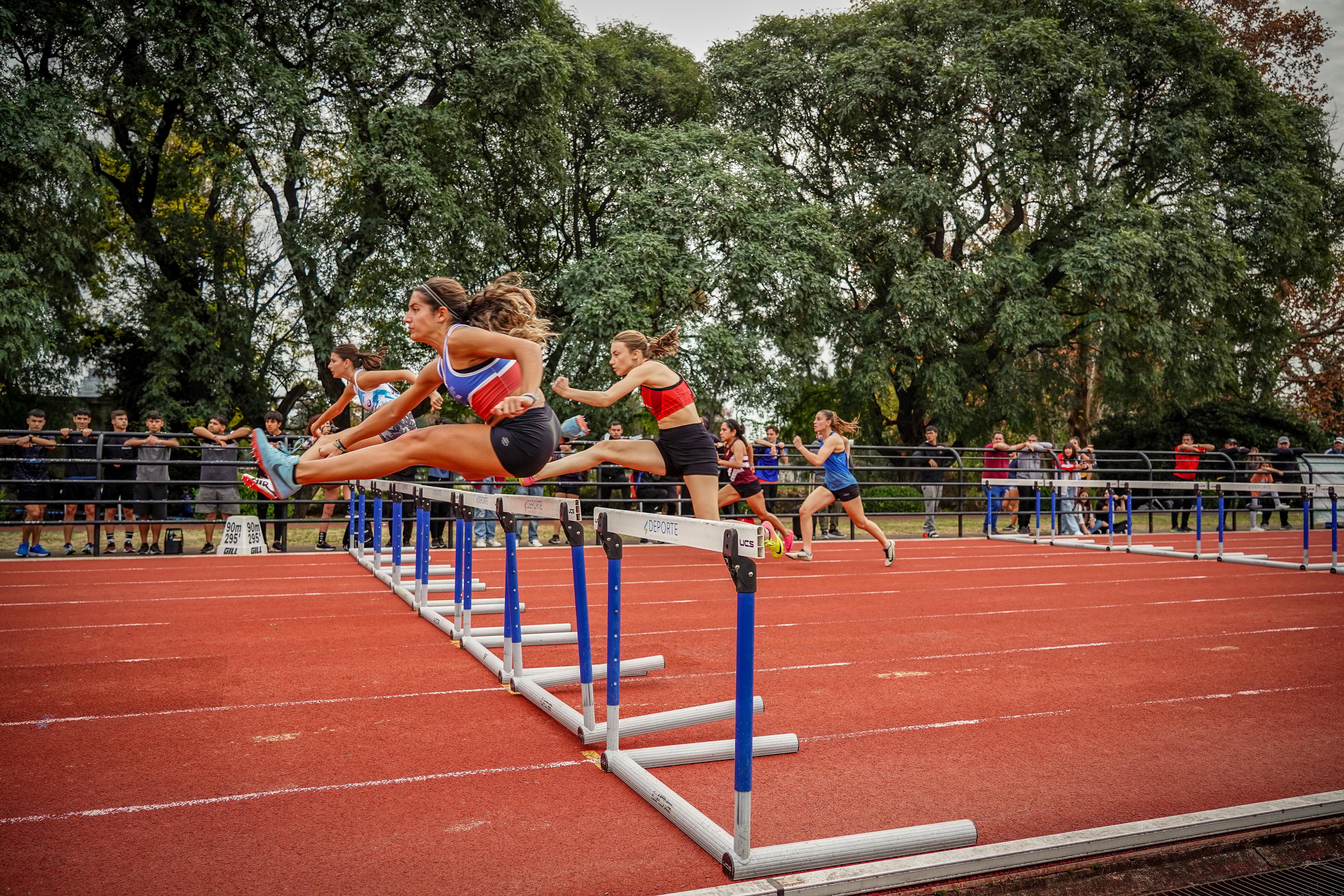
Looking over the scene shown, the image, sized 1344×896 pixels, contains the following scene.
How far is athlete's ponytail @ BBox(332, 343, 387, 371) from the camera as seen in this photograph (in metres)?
6.59

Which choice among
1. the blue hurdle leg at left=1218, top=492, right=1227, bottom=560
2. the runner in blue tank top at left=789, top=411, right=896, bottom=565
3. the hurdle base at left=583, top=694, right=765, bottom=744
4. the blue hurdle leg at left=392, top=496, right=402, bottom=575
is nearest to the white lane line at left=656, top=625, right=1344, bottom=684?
the hurdle base at left=583, top=694, right=765, bottom=744

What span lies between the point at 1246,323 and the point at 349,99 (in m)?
21.2

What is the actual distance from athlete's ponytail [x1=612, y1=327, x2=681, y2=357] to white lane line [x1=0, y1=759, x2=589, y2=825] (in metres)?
3.00

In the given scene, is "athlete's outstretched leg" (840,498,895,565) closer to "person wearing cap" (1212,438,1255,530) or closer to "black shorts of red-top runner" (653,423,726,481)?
"black shorts of red-top runner" (653,423,726,481)

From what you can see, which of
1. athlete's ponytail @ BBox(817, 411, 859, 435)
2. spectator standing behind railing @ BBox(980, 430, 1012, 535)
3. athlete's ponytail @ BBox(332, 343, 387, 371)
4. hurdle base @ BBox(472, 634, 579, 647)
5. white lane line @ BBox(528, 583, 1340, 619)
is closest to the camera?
hurdle base @ BBox(472, 634, 579, 647)

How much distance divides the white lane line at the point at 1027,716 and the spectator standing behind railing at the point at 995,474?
932cm

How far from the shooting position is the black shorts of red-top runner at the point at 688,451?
6.36 meters

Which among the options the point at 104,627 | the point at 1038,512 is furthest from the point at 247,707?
the point at 1038,512

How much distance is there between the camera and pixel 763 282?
1872 cm

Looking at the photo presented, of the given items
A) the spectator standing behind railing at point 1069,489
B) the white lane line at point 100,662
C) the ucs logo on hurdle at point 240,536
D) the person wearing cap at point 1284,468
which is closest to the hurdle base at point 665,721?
the white lane line at point 100,662

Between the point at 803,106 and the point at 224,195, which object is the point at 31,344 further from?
the point at 803,106

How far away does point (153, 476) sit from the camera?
1172cm

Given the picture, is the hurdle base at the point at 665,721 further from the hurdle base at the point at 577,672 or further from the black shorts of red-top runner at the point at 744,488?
the black shorts of red-top runner at the point at 744,488

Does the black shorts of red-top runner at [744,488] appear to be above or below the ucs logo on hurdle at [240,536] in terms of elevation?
above
